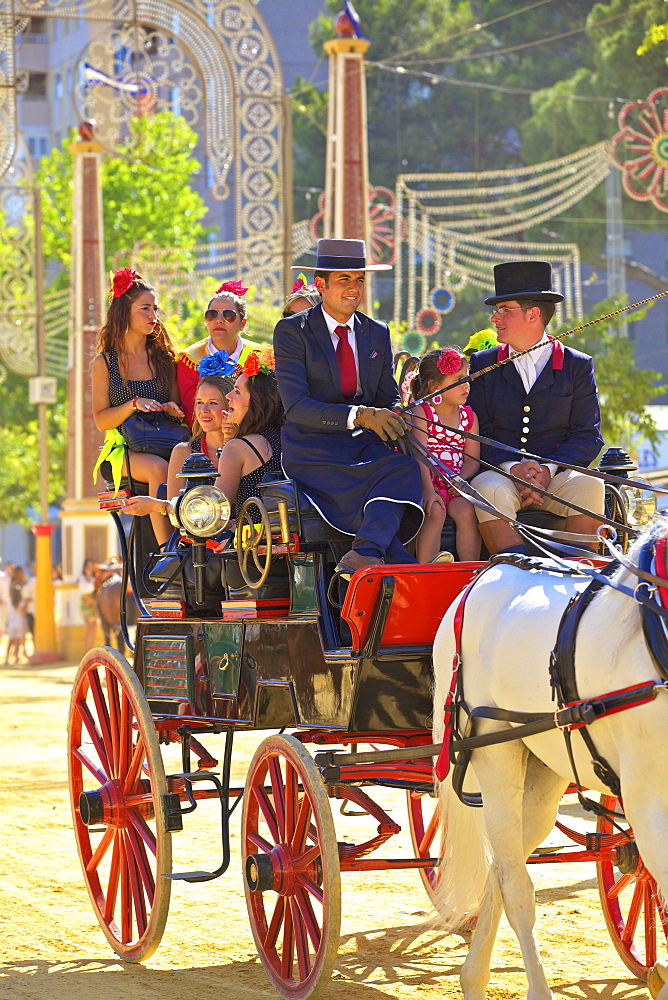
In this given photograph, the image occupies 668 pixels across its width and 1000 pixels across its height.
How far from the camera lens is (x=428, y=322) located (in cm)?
2169

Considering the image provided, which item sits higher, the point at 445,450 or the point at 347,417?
the point at 347,417

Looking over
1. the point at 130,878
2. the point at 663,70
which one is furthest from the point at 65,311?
the point at 130,878

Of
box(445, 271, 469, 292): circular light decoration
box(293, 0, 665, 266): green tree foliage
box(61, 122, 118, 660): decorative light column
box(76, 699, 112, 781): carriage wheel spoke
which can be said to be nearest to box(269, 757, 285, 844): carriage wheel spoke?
box(76, 699, 112, 781): carriage wheel spoke

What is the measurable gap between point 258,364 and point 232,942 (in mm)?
2416

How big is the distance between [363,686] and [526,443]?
1.44 metres

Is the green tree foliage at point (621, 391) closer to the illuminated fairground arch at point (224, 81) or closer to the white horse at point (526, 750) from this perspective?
the illuminated fairground arch at point (224, 81)

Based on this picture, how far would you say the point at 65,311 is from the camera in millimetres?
29938

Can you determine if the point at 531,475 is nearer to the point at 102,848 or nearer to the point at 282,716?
the point at 282,716

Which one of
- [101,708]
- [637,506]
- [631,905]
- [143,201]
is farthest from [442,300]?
[631,905]

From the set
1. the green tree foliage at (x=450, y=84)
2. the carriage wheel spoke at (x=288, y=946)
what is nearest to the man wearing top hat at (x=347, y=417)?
the carriage wheel spoke at (x=288, y=946)

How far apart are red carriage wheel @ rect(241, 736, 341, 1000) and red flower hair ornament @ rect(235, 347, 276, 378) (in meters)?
1.74

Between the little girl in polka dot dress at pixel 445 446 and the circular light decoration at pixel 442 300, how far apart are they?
15.2 meters

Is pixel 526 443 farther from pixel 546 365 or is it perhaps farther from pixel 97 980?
pixel 97 980

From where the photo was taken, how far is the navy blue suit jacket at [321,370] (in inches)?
218
